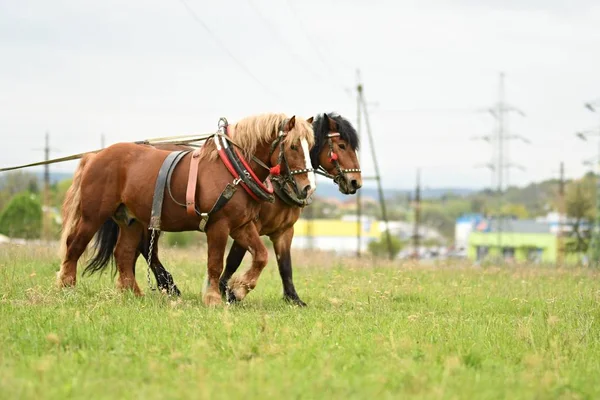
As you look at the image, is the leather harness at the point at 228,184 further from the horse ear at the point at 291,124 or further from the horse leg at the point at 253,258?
the horse leg at the point at 253,258

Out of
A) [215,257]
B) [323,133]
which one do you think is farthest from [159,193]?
[323,133]

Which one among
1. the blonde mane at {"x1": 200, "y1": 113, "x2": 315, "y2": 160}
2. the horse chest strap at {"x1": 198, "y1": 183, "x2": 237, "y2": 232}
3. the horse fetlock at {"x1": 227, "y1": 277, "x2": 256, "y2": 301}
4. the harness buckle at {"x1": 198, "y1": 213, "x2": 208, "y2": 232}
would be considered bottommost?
the horse fetlock at {"x1": 227, "y1": 277, "x2": 256, "y2": 301}

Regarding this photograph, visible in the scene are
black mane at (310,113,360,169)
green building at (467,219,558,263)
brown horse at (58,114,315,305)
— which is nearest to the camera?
brown horse at (58,114,315,305)

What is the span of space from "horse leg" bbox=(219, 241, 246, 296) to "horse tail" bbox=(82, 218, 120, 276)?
138 centimetres

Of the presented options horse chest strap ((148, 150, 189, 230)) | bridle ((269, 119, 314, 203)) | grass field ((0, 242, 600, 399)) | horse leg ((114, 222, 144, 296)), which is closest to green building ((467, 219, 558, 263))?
horse leg ((114, 222, 144, 296))

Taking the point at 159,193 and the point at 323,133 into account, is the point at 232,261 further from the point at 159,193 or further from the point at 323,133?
the point at 323,133

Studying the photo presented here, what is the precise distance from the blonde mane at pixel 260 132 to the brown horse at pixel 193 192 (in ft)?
0.03

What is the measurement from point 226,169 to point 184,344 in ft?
10.6

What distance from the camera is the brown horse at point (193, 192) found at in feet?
32.1

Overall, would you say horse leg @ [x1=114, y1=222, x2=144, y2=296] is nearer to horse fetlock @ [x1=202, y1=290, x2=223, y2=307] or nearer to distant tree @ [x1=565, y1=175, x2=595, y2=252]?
horse fetlock @ [x1=202, y1=290, x2=223, y2=307]

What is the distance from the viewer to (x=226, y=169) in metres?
9.85

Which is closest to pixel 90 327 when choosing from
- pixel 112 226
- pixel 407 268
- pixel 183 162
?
pixel 183 162

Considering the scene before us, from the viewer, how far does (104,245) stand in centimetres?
1111

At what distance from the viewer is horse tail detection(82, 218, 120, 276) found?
435 inches
